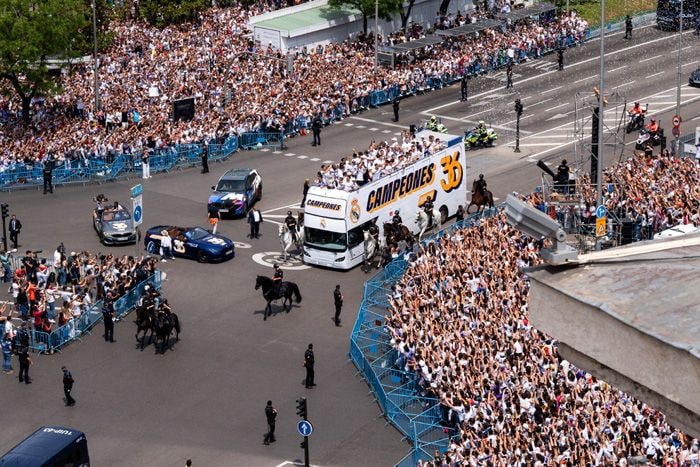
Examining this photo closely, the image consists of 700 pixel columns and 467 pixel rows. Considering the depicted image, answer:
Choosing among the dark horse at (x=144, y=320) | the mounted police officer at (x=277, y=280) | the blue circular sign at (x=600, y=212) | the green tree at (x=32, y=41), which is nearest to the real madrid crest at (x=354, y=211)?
the mounted police officer at (x=277, y=280)

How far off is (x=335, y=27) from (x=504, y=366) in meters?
48.3

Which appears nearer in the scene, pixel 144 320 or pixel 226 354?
pixel 226 354

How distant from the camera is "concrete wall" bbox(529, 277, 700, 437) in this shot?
1228cm

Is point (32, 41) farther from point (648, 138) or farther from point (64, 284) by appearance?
point (648, 138)

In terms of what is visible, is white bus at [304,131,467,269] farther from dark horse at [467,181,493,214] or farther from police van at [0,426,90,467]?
police van at [0,426,90,467]

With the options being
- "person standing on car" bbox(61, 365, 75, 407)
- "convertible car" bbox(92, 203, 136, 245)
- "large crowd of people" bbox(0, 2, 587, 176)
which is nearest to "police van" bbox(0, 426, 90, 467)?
"person standing on car" bbox(61, 365, 75, 407)

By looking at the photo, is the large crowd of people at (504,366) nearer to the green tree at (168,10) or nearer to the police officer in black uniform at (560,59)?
the police officer in black uniform at (560,59)

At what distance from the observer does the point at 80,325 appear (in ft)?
141

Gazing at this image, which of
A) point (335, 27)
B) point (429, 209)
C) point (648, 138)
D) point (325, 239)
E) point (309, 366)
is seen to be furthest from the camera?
point (335, 27)

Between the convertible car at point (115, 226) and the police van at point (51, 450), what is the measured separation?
19147mm

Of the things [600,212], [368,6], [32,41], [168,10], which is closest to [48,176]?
[32,41]

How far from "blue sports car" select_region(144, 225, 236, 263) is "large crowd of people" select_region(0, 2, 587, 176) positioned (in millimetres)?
12245

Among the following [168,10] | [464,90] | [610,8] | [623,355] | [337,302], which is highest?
[623,355]

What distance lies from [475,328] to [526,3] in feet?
184
